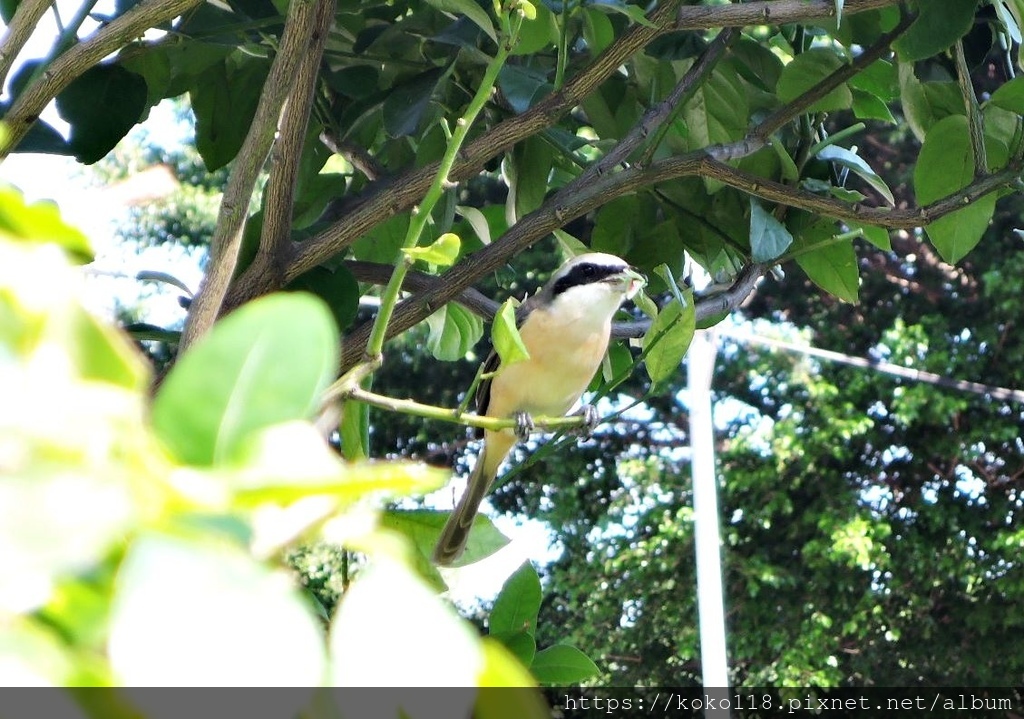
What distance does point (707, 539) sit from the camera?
7.19m

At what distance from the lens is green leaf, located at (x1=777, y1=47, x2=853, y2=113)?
3.85 feet

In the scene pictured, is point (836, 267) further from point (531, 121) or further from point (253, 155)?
point (253, 155)

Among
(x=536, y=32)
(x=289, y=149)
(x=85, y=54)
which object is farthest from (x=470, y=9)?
(x=85, y=54)

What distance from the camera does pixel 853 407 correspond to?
29.4 feet

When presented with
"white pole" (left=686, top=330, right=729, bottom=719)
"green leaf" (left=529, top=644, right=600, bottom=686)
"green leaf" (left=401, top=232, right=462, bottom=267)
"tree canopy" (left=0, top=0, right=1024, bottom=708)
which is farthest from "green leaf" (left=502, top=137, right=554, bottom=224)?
"white pole" (left=686, top=330, right=729, bottom=719)

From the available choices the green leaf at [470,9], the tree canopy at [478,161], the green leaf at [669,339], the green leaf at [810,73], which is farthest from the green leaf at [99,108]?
the green leaf at [810,73]

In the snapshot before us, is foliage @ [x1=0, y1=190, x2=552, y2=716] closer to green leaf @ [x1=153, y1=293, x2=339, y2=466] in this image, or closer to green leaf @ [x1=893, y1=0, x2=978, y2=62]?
green leaf @ [x1=153, y1=293, x2=339, y2=466]

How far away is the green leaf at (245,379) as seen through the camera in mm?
253

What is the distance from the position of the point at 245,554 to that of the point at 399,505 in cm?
61

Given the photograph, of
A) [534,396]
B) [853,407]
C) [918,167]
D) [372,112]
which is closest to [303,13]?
[372,112]

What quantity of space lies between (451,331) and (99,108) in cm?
46

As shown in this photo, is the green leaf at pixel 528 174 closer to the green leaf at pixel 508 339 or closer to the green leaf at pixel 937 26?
the green leaf at pixel 937 26

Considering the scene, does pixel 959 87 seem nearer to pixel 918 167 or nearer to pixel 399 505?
pixel 918 167

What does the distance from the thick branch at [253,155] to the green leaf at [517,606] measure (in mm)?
277
